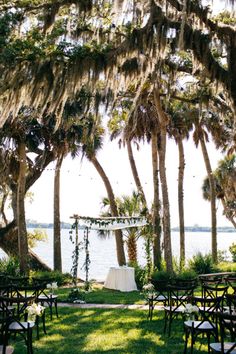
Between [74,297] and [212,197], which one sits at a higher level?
[212,197]

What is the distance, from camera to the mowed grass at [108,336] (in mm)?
7211

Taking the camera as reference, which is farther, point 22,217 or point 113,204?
point 113,204

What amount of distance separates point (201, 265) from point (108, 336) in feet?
37.4

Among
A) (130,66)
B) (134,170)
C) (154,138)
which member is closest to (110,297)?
(130,66)

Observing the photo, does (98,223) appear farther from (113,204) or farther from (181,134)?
(181,134)

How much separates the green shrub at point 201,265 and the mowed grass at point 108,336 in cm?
A: 862

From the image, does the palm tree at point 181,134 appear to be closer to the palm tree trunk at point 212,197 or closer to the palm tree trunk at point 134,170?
the palm tree trunk at point 212,197

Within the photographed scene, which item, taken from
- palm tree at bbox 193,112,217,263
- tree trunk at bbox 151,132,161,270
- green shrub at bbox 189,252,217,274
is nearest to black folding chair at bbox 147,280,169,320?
green shrub at bbox 189,252,217,274

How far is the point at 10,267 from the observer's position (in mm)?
17625

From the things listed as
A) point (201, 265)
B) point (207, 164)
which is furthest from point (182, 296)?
point (207, 164)

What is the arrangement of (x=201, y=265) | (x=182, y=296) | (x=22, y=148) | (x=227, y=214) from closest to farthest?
(x=182, y=296) < (x=22, y=148) < (x=201, y=265) < (x=227, y=214)

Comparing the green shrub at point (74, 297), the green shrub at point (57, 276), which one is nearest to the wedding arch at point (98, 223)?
the green shrub at point (74, 297)

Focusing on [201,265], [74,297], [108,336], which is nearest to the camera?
[108,336]

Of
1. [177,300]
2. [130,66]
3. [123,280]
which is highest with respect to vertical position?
[130,66]
